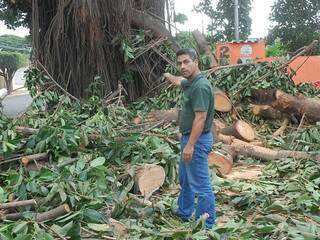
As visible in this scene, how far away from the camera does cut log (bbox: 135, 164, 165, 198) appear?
5.03m

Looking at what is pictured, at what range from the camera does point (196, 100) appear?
4.17 m

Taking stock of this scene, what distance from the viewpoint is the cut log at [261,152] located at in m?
6.43

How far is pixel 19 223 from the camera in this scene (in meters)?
3.80

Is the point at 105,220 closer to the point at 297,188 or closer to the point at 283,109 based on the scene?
the point at 297,188

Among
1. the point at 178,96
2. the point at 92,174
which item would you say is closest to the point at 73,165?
the point at 92,174

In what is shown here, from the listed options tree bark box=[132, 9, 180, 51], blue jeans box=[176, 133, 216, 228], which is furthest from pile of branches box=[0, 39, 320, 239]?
tree bark box=[132, 9, 180, 51]

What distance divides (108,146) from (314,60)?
9.66 meters

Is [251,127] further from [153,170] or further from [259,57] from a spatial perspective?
[259,57]

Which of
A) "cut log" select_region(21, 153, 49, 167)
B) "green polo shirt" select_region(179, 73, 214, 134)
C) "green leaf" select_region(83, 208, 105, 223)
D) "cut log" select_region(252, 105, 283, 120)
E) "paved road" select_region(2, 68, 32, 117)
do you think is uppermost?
"green polo shirt" select_region(179, 73, 214, 134)

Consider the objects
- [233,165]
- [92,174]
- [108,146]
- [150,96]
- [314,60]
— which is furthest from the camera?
[314,60]

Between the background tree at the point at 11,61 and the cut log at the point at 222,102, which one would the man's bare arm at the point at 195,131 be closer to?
the cut log at the point at 222,102

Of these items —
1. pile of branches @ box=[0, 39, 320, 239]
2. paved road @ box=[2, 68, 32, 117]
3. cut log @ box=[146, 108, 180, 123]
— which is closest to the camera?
pile of branches @ box=[0, 39, 320, 239]

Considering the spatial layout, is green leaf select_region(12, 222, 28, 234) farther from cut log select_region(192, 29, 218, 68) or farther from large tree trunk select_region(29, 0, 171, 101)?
cut log select_region(192, 29, 218, 68)

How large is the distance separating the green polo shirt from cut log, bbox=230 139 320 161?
8.10 ft
